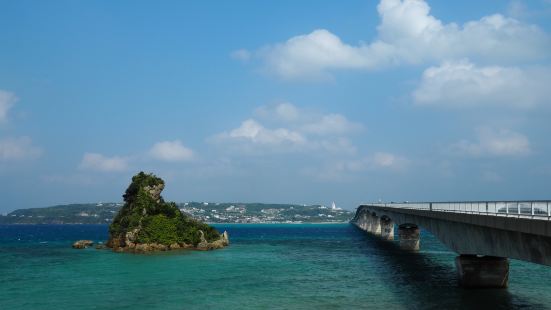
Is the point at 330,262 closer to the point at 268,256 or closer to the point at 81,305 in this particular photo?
the point at 268,256

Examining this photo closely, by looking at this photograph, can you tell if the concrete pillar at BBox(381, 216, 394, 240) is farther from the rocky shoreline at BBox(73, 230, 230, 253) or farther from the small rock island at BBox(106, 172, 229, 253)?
the rocky shoreline at BBox(73, 230, 230, 253)

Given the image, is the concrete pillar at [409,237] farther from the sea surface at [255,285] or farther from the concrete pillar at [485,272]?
the concrete pillar at [485,272]

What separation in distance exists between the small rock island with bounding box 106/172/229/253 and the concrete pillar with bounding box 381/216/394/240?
46.8 meters

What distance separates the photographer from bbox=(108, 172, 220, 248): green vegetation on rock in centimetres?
8844

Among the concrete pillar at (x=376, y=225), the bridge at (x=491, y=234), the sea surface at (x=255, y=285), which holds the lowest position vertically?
the sea surface at (x=255, y=285)

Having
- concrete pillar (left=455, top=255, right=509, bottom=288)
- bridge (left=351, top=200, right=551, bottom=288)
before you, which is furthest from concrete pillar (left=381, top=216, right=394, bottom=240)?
concrete pillar (left=455, top=255, right=509, bottom=288)

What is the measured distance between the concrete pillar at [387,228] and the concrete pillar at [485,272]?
86868 mm

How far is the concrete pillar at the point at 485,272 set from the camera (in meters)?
40.4

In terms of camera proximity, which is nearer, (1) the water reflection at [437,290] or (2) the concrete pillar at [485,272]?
(1) the water reflection at [437,290]

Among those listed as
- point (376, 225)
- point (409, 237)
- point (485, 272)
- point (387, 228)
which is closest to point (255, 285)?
point (485, 272)

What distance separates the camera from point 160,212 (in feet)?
322

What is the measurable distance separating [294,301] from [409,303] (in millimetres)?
8646

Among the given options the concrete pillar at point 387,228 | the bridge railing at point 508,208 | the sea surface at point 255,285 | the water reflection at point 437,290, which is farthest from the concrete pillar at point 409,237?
the bridge railing at point 508,208

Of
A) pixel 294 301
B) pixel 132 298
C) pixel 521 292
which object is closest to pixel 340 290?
pixel 294 301
